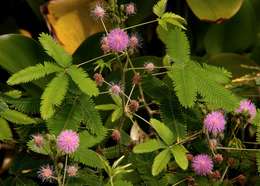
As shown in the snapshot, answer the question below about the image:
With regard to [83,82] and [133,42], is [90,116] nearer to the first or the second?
[83,82]

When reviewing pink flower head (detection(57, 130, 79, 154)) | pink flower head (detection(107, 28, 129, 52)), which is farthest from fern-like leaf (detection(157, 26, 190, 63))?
pink flower head (detection(57, 130, 79, 154))

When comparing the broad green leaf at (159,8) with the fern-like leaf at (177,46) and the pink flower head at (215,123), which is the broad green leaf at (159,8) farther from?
the pink flower head at (215,123)

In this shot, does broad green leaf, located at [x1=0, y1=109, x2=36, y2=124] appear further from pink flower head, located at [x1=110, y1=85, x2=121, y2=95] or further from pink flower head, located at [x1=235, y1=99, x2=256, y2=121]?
pink flower head, located at [x1=235, y1=99, x2=256, y2=121]

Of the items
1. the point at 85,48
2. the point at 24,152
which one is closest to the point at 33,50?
the point at 85,48

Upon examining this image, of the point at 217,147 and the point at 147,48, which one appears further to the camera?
the point at 147,48

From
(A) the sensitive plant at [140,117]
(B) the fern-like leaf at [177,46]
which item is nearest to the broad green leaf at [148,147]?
(A) the sensitive plant at [140,117]

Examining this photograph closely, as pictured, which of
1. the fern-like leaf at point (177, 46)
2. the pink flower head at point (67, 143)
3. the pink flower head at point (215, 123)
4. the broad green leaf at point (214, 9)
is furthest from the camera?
the broad green leaf at point (214, 9)

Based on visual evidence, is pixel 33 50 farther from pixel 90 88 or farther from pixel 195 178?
pixel 195 178
